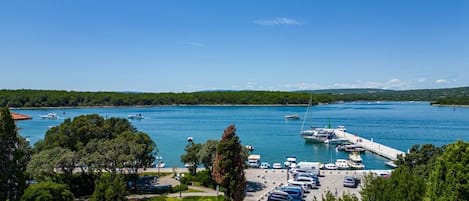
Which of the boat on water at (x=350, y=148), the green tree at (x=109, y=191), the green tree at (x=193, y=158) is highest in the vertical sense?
the green tree at (x=109, y=191)

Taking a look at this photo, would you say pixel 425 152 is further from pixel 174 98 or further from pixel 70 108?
pixel 174 98

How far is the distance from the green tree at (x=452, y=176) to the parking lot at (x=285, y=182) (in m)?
13.8

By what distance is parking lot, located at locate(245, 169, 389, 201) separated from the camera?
24.4 meters

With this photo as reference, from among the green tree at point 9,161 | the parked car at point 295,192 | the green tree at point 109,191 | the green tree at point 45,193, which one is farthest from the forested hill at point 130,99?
the green tree at point 109,191

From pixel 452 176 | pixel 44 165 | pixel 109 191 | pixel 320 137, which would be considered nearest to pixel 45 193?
pixel 109 191

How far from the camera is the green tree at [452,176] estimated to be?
9516 mm

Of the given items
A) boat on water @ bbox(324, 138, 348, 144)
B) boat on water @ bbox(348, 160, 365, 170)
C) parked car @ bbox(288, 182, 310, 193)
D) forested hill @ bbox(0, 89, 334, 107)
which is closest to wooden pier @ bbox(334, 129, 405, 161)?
boat on water @ bbox(324, 138, 348, 144)

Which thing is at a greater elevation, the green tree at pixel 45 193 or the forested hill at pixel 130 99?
the forested hill at pixel 130 99

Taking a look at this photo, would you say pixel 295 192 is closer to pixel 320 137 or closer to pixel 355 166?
pixel 355 166

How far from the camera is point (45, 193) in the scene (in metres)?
16.9

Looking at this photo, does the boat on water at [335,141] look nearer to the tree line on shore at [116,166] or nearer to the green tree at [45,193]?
the tree line on shore at [116,166]

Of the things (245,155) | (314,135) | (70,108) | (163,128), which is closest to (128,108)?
(70,108)

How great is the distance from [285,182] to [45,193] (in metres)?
15.8

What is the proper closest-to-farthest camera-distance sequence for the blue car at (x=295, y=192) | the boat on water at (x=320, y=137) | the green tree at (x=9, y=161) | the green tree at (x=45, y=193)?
the green tree at (x=9, y=161)
the green tree at (x=45, y=193)
the blue car at (x=295, y=192)
the boat on water at (x=320, y=137)
